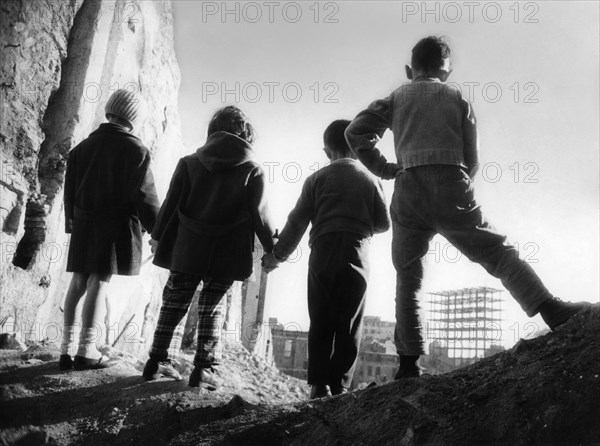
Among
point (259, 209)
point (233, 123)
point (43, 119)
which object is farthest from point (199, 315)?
point (43, 119)

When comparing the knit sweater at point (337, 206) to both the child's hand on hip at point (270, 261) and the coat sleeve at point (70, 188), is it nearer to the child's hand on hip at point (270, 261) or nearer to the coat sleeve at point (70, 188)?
the child's hand on hip at point (270, 261)

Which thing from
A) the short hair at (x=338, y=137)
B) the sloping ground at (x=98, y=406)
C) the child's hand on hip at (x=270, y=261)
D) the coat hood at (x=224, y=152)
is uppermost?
the short hair at (x=338, y=137)

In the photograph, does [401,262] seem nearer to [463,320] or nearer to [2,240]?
[2,240]

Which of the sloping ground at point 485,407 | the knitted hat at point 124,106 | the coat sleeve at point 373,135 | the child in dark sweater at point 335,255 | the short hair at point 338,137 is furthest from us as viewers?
the short hair at point 338,137

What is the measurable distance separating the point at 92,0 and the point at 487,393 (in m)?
4.96

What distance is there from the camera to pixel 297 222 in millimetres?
2975

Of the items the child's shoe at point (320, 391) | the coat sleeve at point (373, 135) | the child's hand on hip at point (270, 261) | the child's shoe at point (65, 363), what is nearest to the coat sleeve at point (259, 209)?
the child's hand on hip at point (270, 261)

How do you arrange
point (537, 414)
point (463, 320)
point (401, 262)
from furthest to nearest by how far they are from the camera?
point (463, 320) → point (401, 262) → point (537, 414)

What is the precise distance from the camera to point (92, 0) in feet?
15.8

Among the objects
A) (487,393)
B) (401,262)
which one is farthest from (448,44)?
(487,393)

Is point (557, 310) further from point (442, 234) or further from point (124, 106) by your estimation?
point (124, 106)

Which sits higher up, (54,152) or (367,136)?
(54,152)

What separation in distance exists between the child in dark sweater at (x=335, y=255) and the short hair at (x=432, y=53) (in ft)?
2.40

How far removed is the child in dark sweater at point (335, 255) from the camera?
2672 millimetres
